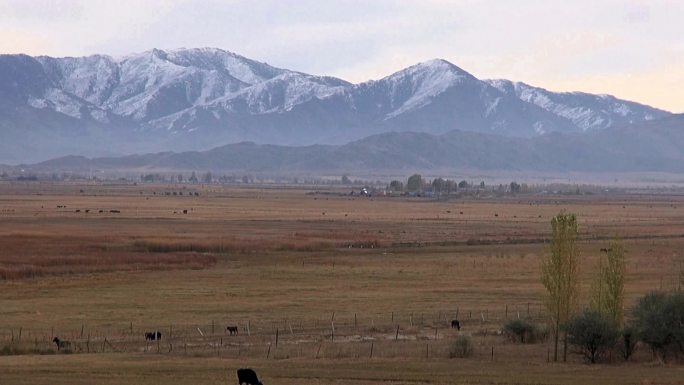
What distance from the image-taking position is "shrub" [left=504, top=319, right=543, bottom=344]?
44000 mm

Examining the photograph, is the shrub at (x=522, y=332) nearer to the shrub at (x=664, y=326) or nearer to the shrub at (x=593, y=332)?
the shrub at (x=593, y=332)

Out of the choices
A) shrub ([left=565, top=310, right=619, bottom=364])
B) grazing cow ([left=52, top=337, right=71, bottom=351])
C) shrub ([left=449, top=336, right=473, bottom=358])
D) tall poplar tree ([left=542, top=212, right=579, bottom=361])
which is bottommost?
grazing cow ([left=52, top=337, right=71, bottom=351])

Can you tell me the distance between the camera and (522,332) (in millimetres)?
44031

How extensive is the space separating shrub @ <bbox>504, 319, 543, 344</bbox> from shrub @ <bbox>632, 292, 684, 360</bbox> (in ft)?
14.3

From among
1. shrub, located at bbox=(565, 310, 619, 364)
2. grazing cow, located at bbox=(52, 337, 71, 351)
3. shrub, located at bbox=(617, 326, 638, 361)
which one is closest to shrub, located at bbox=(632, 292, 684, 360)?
shrub, located at bbox=(617, 326, 638, 361)

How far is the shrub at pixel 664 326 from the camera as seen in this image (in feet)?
132

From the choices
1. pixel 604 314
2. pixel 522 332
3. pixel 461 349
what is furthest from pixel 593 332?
pixel 522 332

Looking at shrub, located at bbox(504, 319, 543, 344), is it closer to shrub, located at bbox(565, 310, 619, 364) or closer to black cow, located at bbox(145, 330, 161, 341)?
shrub, located at bbox(565, 310, 619, 364)

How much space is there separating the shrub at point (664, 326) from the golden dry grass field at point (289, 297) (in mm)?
843

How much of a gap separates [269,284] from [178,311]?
12.4 m

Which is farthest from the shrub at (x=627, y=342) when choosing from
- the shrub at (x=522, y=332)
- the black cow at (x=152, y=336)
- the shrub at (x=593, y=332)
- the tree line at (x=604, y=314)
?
the black cow at (x=152, y=336)

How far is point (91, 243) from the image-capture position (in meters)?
86.1

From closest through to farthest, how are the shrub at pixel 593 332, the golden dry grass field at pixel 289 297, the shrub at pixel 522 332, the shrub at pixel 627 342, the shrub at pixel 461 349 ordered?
the golden dry grass field at pixel 289 297
the shrub at pixel 593 332
the shrub at pixel 461 349
the shrub at pixel 627 342
the shrub at pixel 522 332

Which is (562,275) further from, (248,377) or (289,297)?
(289,297)
